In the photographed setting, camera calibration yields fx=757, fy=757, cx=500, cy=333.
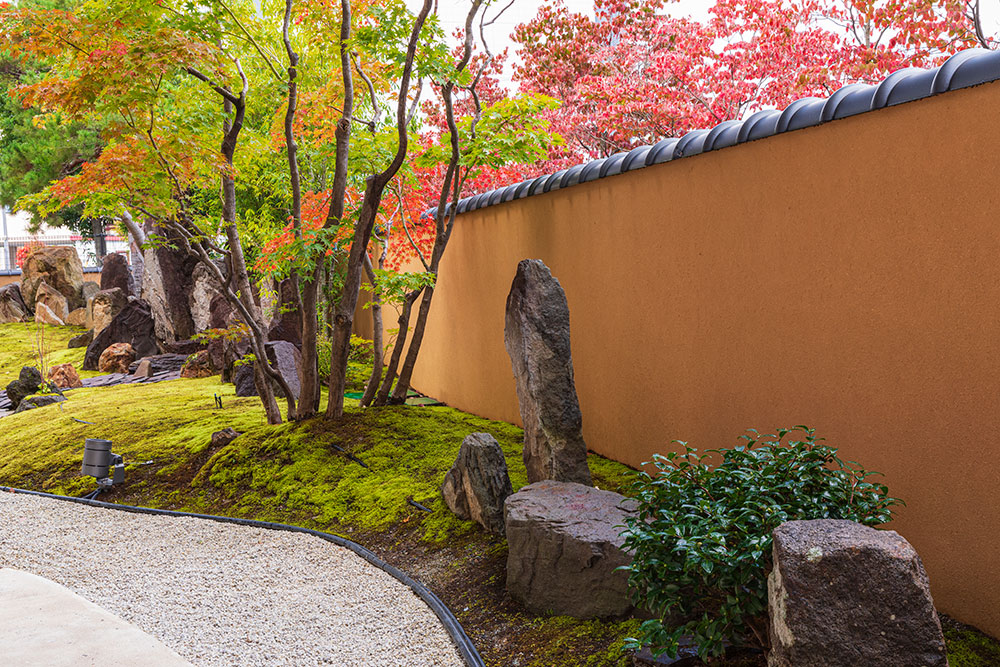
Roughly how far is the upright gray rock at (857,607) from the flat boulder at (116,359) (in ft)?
41.7

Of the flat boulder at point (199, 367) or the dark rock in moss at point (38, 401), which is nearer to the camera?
the dark rock in moss at point (38, 401)

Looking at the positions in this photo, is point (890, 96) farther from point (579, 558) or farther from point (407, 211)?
point (407, 211)

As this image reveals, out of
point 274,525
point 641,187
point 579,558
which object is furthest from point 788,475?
point 274,525

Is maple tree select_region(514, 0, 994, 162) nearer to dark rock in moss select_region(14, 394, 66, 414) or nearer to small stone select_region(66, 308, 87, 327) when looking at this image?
dark rock in moss select_region(14, 394, 66, 414)

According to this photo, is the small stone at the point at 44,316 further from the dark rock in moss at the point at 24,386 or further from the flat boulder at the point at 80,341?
the dark rock in moss at the point at 24,386

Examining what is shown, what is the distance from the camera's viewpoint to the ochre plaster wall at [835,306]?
2973mm

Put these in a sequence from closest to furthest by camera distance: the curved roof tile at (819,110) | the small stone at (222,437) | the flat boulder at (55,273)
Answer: the curved roof tile at (819,110) < the small stone at (222,437) < the flat boulder at (55,273)

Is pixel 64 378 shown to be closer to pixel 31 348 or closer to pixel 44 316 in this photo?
pixel 31 348

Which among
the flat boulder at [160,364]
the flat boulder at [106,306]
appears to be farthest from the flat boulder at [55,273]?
the flat boulder at [160,364]

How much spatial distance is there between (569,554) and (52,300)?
18667 millimetres

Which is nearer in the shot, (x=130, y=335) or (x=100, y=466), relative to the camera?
(x=100, y=466)

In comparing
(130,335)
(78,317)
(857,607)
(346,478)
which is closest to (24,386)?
(130,335)

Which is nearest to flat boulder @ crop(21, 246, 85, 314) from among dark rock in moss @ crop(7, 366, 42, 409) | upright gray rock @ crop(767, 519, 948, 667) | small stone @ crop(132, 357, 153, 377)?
small stone @ crop(132, 357, 153, 377)

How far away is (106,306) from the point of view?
15148 mm
